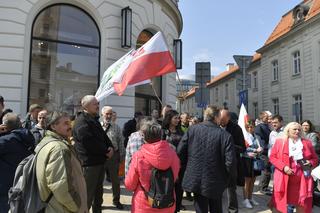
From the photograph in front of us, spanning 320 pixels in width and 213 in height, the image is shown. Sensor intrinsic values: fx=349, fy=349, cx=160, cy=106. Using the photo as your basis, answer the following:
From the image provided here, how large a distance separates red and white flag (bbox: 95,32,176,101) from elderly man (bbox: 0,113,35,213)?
1690 mm

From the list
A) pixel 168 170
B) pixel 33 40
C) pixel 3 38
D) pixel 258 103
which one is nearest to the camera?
pixel 168 170

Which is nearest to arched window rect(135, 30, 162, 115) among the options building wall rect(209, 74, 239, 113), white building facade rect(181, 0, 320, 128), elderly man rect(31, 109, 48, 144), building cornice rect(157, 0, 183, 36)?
building cornice rect(157, 0, 183, 36)

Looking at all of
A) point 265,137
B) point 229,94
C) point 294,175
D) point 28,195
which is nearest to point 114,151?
point 294,175

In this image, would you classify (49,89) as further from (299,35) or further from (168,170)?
(299,35)

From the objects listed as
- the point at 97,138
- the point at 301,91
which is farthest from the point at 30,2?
the point at 301,91

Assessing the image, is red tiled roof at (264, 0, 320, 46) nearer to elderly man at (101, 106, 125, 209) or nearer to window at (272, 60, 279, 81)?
window at (272, 60, 279, 81)

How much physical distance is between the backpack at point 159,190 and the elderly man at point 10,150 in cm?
165

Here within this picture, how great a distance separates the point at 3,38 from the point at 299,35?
26321mm

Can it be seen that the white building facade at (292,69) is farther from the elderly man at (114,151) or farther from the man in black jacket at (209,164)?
the man in black jacket at (209,164)

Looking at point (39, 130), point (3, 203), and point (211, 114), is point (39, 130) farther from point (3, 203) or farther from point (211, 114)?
point (211, 114)

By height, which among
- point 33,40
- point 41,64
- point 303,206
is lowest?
point 303,206

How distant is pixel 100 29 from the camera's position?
10797 mm

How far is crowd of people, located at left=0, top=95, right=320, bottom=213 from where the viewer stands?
3.13m

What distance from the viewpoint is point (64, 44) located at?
10.6 metres
